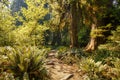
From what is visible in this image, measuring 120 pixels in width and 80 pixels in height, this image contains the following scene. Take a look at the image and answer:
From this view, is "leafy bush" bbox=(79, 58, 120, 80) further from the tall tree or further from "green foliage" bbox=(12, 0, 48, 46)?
"green foliage" bbox=(12, 0, 48, 46)

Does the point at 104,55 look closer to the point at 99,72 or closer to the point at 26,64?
the point at 99,72

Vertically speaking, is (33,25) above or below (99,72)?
above

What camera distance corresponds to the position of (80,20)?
16438 millimetres

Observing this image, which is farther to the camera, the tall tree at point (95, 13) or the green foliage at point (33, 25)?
the green foliage at point (33, 25)

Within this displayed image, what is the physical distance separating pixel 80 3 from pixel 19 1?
3701cm

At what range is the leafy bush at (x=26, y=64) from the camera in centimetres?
677

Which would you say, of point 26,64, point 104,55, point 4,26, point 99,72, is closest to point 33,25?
point 4,26

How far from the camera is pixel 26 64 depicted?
22.4 feet

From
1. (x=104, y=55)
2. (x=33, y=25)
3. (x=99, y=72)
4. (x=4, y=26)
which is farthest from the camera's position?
(x=33, y=25)

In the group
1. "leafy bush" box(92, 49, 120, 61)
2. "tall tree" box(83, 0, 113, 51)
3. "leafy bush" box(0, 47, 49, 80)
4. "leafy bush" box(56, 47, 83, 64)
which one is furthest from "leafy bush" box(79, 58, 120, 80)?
"tall tree" box(83, 0, 113, 51)

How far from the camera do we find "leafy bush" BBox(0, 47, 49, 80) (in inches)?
267

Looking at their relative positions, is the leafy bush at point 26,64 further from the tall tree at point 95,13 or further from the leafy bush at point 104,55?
the tall tree at point 95,13

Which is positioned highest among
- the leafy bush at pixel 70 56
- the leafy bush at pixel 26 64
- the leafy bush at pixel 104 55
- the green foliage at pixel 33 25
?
the green foliage at pixel 33 25

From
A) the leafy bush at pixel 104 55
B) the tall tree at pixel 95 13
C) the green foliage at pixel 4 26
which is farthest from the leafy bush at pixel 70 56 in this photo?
the green foliage at pixel 4 26
